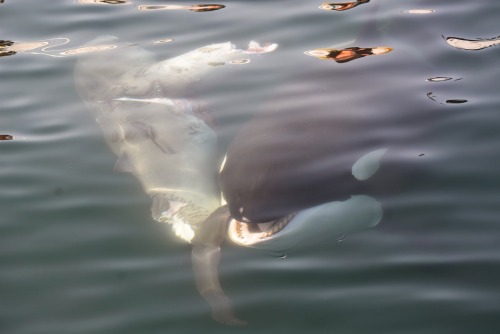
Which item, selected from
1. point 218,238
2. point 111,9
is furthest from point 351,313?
point 111,9

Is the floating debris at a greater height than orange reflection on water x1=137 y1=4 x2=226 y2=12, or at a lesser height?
greater

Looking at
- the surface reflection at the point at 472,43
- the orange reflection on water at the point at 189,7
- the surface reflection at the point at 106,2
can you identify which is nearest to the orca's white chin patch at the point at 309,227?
the surface reflection at the point at 472,43

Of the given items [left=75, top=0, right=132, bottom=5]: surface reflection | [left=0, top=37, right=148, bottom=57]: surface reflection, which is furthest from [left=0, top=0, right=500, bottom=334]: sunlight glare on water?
[left=75, top=0, right=132, bottom=5]: surface reflection

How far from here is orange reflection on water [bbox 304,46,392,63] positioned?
5926mm

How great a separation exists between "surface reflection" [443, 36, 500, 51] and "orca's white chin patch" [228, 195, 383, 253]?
7.28 feet

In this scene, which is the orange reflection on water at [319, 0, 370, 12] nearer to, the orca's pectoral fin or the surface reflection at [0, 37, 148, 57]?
the surface reflection at [0, 37, 148, 57]

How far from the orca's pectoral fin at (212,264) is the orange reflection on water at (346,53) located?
1913 millimetres

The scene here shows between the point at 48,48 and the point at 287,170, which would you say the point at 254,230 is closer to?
the point at 287,170

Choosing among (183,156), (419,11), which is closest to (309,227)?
(183,156)

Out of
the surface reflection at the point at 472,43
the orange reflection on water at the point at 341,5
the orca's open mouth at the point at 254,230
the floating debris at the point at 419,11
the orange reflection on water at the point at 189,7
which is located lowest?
the orca's open mouth at the point at 254,230

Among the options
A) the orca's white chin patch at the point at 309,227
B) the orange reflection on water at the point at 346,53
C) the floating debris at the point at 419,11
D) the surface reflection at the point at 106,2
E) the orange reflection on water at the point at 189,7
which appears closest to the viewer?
the orca's white chin patch at the point at 309,227

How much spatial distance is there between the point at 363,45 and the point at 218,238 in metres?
2.53

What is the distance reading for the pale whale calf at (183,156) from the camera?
14.1ft

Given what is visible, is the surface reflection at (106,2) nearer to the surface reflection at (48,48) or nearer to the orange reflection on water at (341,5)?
the surface reflection at (48,48)
